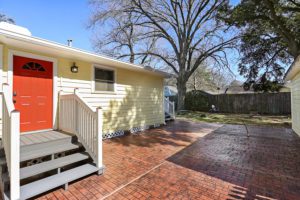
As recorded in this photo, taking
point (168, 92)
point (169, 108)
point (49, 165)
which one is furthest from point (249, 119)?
point (49, 165)

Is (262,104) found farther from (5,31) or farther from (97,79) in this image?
(5,31)

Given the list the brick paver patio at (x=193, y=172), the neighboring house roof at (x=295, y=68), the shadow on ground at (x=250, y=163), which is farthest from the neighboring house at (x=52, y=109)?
the neighboring house roof at (x=295, y=68)

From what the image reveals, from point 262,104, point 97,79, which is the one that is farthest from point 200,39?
point 97,79

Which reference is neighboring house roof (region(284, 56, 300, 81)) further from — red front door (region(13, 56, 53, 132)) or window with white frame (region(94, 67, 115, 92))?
red front door (region(13, 56, 53, 132))

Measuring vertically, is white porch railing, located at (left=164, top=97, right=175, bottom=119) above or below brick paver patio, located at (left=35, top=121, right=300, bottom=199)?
above

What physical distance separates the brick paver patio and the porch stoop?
0.59ft

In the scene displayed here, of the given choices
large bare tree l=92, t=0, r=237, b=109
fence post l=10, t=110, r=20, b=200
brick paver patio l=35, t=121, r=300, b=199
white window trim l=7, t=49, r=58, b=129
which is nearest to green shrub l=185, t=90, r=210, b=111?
large bare tree l=92, t=0, r=237, b=109

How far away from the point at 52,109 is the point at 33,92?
2.15 ft

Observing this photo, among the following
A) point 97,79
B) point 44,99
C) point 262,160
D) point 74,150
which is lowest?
point 262,160

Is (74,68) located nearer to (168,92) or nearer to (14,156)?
(14,156)

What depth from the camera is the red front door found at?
162 inches

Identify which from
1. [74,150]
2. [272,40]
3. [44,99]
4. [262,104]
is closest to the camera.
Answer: [74,150]

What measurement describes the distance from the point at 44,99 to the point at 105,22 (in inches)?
453

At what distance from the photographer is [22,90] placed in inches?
164
